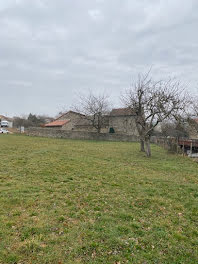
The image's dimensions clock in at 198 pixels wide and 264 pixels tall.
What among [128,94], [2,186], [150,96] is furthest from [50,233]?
[128,94]

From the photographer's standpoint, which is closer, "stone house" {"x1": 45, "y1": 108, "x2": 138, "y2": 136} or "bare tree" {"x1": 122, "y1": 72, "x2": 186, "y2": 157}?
"bare tree" {"x1": 122, "y1": 72, "x2": 186, "y2": 157}

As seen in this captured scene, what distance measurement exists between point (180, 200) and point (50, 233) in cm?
343

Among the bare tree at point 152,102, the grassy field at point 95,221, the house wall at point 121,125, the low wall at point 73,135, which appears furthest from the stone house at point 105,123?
the grassy field at point 95,221

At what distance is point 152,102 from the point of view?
11.9 metres

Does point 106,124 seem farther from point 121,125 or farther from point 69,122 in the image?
point 69,122

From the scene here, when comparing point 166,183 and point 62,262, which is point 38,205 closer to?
point 62,262

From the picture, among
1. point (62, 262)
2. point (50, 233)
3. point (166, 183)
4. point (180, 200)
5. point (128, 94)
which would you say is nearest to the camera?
point (62, 262)

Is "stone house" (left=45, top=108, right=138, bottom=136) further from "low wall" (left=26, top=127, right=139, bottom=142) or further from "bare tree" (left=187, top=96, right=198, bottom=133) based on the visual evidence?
"bare tree" (left=187, top=96, right=198, bottom=133)

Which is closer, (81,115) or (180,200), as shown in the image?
(180,200)

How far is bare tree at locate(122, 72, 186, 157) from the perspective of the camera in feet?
37.2

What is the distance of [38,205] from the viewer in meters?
3.73

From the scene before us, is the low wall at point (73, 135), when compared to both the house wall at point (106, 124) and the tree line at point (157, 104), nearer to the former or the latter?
the house wall at point (106, 124)

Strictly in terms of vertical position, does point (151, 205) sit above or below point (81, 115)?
below

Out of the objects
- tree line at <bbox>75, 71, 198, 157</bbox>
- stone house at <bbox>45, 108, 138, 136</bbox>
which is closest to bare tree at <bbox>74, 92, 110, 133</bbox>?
stone house at <bbox>45, 108, 138, 136</bbox>
